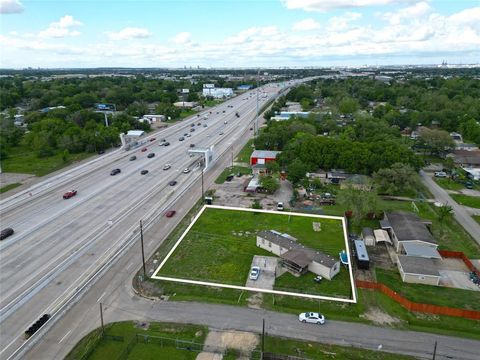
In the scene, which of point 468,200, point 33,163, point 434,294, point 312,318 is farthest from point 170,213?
point 468,200

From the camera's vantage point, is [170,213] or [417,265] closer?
[417,265]

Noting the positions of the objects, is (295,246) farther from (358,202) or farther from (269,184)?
(269,184)

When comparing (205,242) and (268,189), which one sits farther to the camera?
(268,189)

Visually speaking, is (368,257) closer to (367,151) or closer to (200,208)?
(200,208)

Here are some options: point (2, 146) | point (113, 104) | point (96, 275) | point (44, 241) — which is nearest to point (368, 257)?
point (96, 275)

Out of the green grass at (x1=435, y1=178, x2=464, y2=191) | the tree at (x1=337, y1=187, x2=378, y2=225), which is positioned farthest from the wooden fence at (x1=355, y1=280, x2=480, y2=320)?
the green grass at (x1=435, y1=178, x2=464, y2=191)
